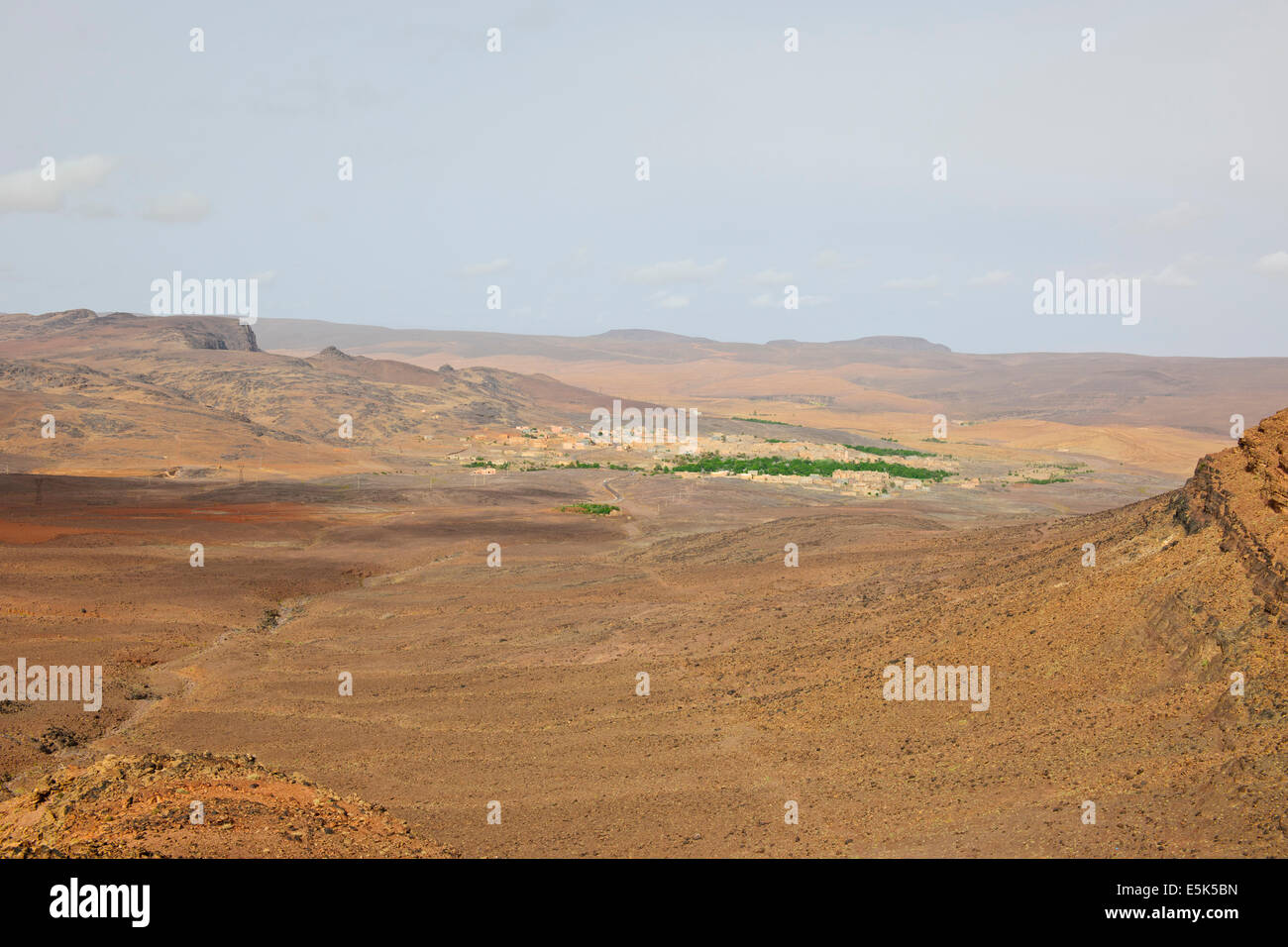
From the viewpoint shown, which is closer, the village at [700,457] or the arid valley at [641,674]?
the arid valley at [641,674]

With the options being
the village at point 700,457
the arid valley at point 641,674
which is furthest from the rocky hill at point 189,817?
the village at point 700,457

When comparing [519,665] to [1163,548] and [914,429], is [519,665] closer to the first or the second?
[1163,548]

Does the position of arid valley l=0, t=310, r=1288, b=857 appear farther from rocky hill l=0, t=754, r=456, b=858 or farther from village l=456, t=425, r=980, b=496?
village l=456, t=425, r=980, b=496

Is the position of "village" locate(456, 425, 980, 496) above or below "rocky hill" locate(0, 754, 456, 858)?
above

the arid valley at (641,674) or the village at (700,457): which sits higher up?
the village at (700,457)

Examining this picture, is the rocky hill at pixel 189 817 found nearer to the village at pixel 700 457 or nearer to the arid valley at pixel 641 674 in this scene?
the arid valley at pixel 641 674

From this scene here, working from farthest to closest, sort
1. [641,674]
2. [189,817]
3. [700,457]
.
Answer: [700,457], [641,674], [189,817]

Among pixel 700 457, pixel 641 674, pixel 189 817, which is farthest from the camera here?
pixel 700 457

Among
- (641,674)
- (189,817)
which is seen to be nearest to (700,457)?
(641,674)

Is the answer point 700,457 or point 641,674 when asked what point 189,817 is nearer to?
point 641,674

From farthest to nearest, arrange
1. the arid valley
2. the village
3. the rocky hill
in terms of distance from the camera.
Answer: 1. the village
2. the arid valley
3. the rocky hill

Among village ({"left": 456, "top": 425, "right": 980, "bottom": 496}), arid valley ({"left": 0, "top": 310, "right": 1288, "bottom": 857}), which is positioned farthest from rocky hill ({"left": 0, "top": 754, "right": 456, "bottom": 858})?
village ({"left": 456, "top": 425, "right": 980, "bottom": 496})
